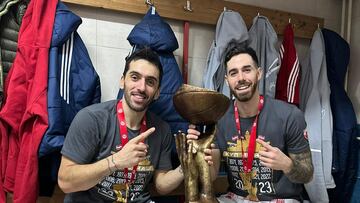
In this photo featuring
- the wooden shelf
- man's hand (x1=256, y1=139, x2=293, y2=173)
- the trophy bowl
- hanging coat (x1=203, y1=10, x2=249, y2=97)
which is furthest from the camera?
hanging coat (x1=203, y1=10, x2=249, y2=97)

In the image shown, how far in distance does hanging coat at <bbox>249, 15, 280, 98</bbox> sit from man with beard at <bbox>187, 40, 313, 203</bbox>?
361mm

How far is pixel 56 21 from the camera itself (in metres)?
1.60

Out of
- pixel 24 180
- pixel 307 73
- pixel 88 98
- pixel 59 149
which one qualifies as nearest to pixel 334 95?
pixel 307 73

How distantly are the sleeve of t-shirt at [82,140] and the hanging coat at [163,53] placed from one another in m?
0.35

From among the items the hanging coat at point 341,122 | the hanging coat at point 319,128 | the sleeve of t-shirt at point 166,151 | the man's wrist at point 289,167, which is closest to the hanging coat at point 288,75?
the hanging coat at point 319,128

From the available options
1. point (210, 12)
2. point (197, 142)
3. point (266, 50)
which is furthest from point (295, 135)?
point (210, 12)

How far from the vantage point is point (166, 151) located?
163cm

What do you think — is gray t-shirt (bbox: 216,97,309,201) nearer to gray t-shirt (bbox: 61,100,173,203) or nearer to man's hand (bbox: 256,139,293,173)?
man's hand (bbox: 256,139,293,173)

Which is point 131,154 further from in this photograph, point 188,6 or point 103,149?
point 188,6

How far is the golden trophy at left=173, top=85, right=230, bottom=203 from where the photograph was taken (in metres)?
1.26

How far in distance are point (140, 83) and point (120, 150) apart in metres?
0.27

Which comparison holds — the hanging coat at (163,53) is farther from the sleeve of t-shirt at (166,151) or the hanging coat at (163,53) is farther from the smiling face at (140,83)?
the smiling face at (140,83)

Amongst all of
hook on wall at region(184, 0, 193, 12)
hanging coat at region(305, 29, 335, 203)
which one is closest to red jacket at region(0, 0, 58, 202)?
hook on wall at region(184, 0, 193, 12)

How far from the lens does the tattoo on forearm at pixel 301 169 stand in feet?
4.94
